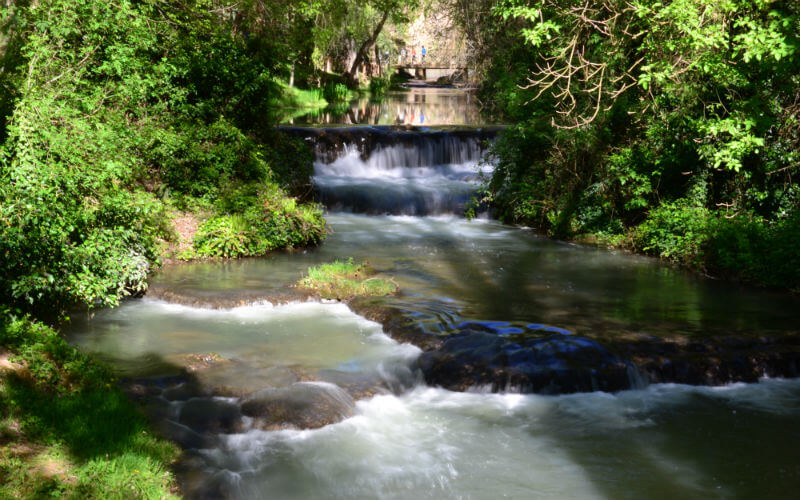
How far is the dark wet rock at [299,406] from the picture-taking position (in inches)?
295

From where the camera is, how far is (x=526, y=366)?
895cm

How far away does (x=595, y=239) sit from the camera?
16.8 meters

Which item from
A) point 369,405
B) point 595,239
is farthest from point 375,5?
point 369,405

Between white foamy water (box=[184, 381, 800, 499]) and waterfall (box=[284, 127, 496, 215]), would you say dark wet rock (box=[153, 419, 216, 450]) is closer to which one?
white foamy water (box=[184, 381, 800, 499])

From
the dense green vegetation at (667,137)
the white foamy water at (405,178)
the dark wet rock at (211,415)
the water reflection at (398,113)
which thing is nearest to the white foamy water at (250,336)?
the dark wet rock at (211,415)

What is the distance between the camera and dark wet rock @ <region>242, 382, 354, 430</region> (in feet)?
24.6

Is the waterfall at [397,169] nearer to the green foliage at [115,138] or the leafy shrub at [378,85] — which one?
the green foliage at [115,138]

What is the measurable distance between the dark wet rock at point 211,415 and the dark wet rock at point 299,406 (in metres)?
0.16

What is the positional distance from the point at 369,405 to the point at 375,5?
25992mm

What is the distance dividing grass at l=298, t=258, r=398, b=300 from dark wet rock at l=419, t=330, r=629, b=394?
8.88 feet

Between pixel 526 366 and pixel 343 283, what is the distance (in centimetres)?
412

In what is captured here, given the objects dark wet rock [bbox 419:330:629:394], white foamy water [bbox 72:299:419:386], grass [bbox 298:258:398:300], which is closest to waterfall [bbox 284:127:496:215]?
grass [bbox 298:258:398:300]

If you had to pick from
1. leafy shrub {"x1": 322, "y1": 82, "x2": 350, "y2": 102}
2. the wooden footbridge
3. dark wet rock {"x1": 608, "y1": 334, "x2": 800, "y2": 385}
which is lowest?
dark wet rock {"x1": 608, "y1": 334, "x2": 800, "y2": 385}

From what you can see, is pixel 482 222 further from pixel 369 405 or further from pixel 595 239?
pixel 369 405
